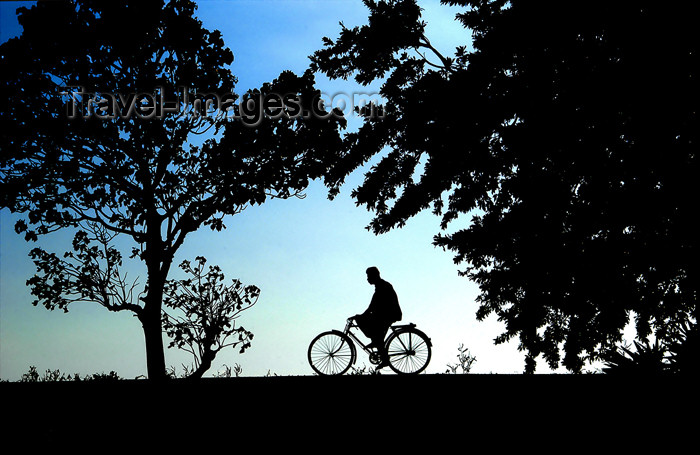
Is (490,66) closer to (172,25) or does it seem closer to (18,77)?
(172,25)

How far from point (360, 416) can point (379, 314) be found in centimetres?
499

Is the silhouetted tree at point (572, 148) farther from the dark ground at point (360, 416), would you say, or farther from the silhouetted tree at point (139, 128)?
the silhouetted tree at point (139, 128)

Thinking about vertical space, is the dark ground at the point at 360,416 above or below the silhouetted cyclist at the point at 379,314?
below

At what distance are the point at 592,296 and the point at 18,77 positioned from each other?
47.3 ft

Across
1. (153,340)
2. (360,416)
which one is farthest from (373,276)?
(153,340)

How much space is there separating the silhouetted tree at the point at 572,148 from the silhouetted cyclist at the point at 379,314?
3318mm

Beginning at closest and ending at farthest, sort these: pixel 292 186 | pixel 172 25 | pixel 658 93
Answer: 1. pixel 658 93
2. pixel 172 25
3. pixel 292 186

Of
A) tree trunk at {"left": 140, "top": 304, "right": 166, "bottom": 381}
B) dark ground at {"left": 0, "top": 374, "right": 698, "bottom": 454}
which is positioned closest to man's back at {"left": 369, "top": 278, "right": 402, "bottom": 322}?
dark ground at {"left": 0, "top": 374, "right": 698, "bottom": 454}

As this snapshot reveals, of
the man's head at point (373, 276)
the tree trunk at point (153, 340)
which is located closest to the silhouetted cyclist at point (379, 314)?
A: the man's head at point (373, 276)

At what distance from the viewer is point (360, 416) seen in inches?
264

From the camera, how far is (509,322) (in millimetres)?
8188

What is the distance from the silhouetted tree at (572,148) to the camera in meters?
6.77

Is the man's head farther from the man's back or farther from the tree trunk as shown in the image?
the tree trunk

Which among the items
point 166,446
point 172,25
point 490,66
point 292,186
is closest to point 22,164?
point 172,25
